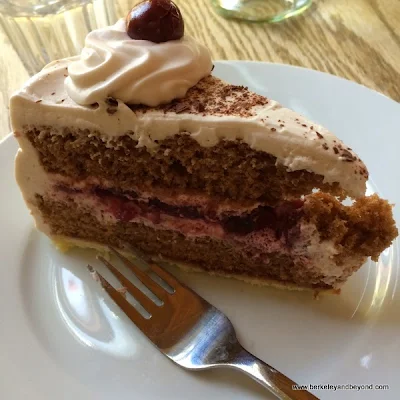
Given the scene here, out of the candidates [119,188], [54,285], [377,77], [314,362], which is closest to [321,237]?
[314,362]

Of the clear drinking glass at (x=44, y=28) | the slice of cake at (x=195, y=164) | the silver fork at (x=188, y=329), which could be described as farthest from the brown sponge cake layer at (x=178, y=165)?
the clear drinking glass at (x=44, y=28)

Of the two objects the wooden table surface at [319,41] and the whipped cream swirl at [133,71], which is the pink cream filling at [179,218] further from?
the wooden table surface at [319,41]

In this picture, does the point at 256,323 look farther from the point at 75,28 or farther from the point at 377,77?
the point at 75,28

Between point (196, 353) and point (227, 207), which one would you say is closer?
point (196, 353)

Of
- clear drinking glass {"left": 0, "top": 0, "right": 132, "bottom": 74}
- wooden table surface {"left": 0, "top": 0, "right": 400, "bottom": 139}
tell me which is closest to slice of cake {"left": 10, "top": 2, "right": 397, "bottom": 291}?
wooden table surface {"left": 0, "top": 0, "right": 400, "bottom": 139}

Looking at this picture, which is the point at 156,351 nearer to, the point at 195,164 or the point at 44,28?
the point at 195,164

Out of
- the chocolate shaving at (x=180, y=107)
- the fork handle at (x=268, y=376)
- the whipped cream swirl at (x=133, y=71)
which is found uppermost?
the whipped cream swirl at (x=133, y=71)
